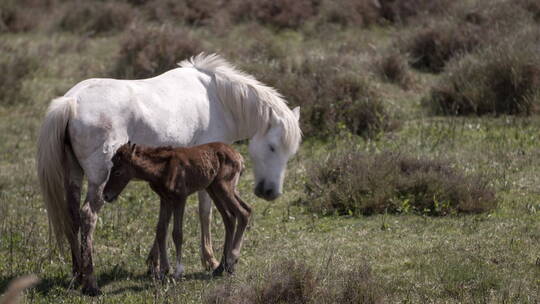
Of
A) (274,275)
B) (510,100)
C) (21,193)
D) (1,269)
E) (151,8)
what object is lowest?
(151,8)

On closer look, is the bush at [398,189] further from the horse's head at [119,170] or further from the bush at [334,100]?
the horse's head at [119,170]

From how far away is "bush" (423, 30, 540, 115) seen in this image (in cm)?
1049

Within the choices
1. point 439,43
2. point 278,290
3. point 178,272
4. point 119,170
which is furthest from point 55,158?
point 439,43

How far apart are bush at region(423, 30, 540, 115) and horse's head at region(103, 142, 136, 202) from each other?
6312 mm

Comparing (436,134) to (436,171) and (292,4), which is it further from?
(292,4)

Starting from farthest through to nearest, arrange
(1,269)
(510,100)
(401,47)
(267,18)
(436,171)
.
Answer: (267,18) < (401,47) < (510,100) < (436,171) < (1,269)

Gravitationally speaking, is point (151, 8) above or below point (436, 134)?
below

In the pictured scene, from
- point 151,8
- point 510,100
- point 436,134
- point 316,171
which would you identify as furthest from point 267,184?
point 151,8

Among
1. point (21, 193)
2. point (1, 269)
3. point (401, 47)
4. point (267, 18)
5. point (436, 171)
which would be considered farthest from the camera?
point (267, 18)

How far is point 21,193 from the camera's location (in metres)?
8.47

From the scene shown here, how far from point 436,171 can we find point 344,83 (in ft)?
11.0

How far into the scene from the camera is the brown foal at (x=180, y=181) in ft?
17.0

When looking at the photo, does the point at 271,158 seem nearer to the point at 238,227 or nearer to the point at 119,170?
the point at 238,227

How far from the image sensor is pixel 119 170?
5.17 meters
